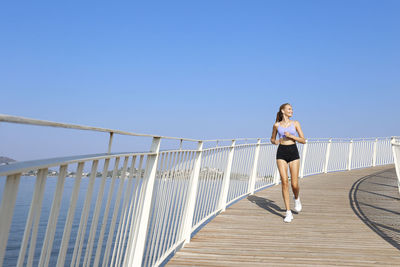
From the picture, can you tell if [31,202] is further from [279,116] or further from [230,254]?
[279,116]

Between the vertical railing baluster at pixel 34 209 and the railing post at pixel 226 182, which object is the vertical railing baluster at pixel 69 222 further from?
the railing post at pixel 226 182

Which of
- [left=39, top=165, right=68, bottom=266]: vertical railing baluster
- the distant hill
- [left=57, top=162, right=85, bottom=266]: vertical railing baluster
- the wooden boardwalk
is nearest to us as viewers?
the distant hill

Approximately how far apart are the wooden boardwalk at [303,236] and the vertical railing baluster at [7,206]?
9.57 ft

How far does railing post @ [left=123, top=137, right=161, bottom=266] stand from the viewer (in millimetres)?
3227

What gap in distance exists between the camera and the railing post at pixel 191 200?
15.8ft

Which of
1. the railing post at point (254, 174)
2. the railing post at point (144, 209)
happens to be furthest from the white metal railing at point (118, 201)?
the railing post at point (254, 174)

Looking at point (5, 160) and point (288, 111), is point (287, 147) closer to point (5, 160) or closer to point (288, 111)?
point (288, 111)

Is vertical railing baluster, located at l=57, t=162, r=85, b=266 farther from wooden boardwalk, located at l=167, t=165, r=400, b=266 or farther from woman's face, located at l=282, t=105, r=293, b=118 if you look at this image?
woman's face, located at l=282, t=105, r=293, b=118

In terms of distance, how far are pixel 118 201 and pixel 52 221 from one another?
3.05 feet

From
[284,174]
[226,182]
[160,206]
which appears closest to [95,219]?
[160,206]

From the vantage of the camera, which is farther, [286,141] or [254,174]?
[254,174]

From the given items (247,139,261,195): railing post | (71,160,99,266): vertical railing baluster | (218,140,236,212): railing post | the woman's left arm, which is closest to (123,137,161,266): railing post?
(71,160,99,266): vertical railing baluster

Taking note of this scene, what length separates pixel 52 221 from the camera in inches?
68.1

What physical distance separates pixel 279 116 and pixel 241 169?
221cm
